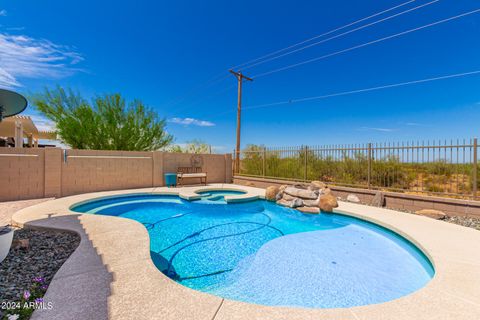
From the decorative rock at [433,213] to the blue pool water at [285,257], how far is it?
5.10 feet

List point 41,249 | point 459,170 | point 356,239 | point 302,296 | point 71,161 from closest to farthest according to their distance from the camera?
point 302,296 < point 41,249 < point 356,239 < point 459,170 < point 71,161

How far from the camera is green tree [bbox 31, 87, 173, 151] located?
9602 mm

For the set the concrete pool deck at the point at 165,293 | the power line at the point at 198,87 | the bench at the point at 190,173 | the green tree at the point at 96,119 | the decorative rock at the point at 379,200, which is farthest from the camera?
the power line at the point at 198,87

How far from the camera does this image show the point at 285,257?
10.4 feet

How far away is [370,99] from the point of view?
10.9 metres

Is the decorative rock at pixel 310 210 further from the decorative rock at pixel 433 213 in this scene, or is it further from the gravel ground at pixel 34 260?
the gravel ground at pixel 34 260

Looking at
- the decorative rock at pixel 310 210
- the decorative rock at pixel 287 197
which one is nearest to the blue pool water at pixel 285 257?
the decorative rock at pixel 310 210

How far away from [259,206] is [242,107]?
7.00 meters

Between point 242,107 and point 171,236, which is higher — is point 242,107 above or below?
above

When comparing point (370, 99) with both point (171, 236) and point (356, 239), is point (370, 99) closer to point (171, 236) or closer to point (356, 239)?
point (356, 239)

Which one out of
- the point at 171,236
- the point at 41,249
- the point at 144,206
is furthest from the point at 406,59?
the point at 41,249

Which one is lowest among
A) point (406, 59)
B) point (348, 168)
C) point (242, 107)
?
point (348, 168)

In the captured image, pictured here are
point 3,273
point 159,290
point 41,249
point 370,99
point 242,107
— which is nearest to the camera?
point 159,290

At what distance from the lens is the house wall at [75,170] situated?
19.4 feet
